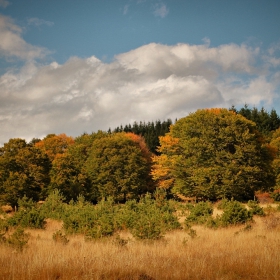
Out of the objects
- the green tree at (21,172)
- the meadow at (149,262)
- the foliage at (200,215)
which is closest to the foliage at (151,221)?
the meadow at (149,262)

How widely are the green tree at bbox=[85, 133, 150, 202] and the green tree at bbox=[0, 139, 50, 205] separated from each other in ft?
33.0

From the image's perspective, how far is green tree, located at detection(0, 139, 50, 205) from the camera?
37.0m

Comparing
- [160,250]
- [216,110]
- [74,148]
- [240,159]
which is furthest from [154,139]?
[160,250]

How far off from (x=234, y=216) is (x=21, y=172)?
1195 inches

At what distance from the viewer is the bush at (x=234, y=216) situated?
654 inches

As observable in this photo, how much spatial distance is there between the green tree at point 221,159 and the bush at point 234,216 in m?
20.4

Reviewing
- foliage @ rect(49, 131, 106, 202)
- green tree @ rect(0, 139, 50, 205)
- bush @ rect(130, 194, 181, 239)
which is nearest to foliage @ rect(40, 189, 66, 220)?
bush @ rect(130, 194, 181, 239)

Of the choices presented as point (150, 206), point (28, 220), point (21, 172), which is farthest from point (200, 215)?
point (21, 172)

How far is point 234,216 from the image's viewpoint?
16.9m

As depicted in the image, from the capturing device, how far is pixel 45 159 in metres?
42.9

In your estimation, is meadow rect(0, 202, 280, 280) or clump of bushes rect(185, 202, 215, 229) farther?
clump of bushes rect(185, 202, 215, 229)

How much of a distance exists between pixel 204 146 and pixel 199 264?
33.1 m

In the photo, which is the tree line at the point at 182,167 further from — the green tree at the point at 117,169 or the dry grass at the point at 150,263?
the dry grass at the point at 150,263

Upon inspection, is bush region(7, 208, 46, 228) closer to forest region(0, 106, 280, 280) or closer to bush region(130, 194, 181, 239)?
forest region(0, 106, 280, 280)
